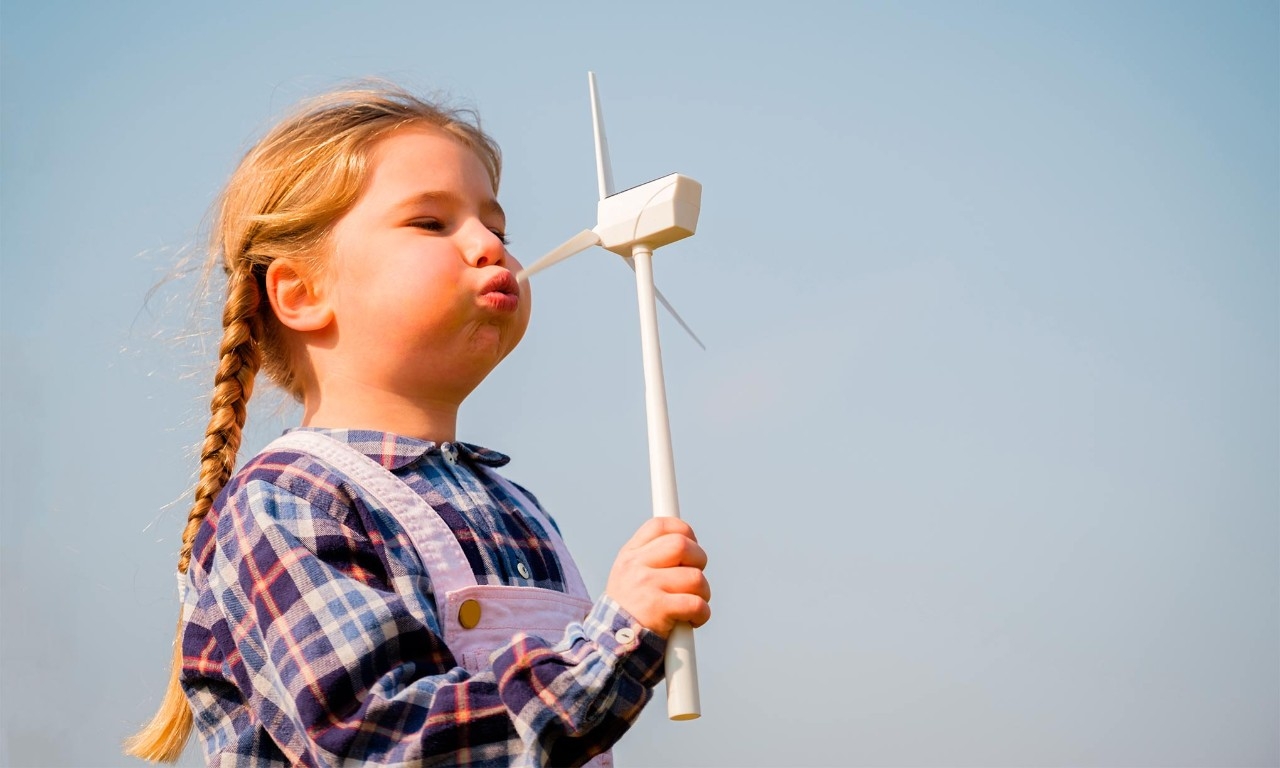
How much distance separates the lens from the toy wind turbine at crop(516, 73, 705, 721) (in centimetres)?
210

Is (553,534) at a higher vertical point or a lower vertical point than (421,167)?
lower

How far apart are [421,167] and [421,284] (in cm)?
35

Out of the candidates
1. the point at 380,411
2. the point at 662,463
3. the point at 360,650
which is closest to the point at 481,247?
the point at 380,411

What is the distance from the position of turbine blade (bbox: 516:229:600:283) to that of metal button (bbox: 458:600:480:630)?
704 mm

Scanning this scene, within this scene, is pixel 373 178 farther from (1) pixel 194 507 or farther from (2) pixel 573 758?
(2) pixel 573 758

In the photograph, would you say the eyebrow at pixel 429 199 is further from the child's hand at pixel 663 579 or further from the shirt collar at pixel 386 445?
the child's hand at pixel 663 579

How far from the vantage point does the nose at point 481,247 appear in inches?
111

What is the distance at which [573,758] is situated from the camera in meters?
2.18

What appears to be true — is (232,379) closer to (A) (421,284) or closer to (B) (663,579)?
(A) (421,284)

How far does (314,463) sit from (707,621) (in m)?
0.91

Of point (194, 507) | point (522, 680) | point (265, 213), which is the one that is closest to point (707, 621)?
point (522, 680)

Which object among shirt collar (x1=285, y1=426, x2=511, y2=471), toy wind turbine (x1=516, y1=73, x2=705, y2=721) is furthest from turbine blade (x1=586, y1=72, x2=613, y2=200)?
shirt collar (x1=285, y1=426, x2=511, y2=471)

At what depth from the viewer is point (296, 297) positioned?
3031 millimetres

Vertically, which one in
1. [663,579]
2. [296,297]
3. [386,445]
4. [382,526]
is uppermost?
[296,297]
